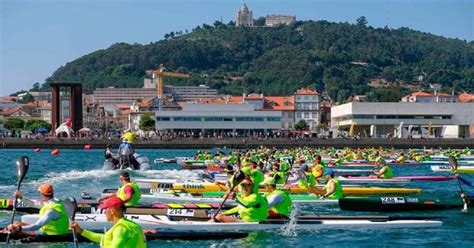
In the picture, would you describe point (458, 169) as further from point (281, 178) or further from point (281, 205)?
point (281, 205)

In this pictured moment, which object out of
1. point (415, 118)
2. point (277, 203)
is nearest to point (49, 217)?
point (277, 203)

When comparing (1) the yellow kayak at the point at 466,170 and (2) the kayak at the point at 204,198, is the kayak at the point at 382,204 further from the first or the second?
(1) the yellow kayak at the point at 466,170

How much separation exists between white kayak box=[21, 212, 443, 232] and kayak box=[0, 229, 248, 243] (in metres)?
1.22

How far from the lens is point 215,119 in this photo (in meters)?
131

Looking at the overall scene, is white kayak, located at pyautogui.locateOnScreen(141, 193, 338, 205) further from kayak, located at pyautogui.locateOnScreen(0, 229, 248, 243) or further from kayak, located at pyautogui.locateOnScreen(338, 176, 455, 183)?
kayak, located at pyautogui.locateOnScreen(338, 176, 455, 183)

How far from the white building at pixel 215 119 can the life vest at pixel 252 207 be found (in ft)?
364

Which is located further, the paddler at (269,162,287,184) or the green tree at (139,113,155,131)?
the green tree at (139,113,155,131)

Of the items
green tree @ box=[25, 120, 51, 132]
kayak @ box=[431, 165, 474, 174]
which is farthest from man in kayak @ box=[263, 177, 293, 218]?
green tree @ box=[25, 120, 51, 132]

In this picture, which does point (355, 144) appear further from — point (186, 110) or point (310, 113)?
point (310, 113)

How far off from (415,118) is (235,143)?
3034 cm

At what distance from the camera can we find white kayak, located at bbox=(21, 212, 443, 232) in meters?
19.6

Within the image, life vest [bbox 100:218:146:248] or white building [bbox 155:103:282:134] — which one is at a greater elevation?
life vest [bbox 100:218:146:248]

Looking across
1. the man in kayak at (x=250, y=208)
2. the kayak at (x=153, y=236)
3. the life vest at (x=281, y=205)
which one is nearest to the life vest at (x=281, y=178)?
the life vest at (x=281, y=205)

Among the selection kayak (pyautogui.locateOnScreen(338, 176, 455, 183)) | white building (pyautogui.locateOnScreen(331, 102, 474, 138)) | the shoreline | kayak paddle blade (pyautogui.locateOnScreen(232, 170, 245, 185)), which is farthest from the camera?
white building (pyautogui.locateOnScreen(331, 102, 474, 138))
